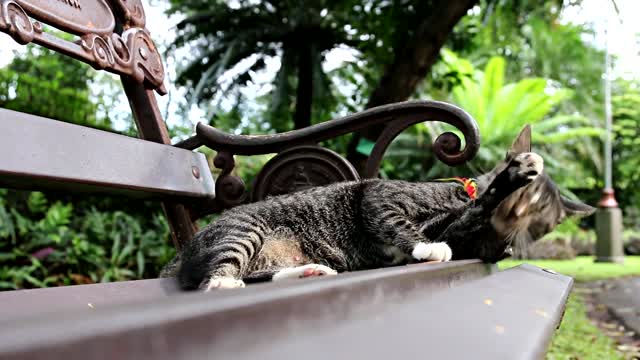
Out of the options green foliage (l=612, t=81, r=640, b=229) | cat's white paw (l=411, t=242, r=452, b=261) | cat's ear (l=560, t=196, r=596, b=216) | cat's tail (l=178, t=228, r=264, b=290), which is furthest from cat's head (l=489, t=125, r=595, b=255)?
green foliage (l=612, t=81, r=640, b=229)

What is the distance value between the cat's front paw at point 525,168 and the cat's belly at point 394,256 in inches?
13.9

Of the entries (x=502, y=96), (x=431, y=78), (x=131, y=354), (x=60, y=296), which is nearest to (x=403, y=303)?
(x=131, y=354)

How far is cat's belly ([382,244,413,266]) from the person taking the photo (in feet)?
5.57

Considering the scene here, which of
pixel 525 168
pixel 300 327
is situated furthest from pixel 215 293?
pixel 525 168

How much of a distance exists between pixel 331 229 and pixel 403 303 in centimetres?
135

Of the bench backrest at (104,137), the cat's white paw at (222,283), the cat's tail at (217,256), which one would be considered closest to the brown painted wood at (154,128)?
the bench backrest at (104,137)

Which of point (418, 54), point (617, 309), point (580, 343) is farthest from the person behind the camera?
point (617, 309)

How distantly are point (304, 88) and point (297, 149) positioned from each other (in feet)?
16.1

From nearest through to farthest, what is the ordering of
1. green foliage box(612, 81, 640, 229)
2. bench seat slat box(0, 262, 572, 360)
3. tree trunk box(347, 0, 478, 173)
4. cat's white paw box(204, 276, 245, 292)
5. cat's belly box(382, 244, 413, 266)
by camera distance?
bench seat slat box(0, 262, 572, 360), cat's white paw box(204, 276, 245, 292), cat's belly box(382, 244, 413, 266), tree trunk box(347, 0, 478, 173), green foliage box(612, 81, 640, 229)

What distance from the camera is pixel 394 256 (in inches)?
68.7

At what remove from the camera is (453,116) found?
1.74 meters

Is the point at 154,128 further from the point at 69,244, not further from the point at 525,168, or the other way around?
the point at 69,244

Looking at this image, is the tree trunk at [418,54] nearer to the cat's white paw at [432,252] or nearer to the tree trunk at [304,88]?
the tree trunk at [304,88]

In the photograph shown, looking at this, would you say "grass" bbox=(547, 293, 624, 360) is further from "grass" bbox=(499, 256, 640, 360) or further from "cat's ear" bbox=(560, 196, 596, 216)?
"cat's ear" bbox=(560, 196, 596, 216)
